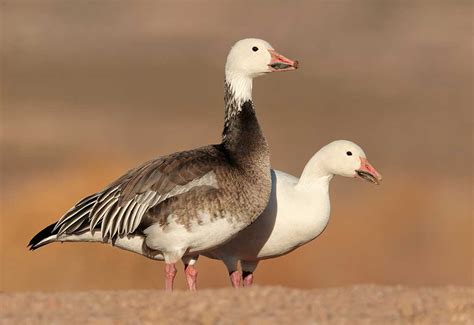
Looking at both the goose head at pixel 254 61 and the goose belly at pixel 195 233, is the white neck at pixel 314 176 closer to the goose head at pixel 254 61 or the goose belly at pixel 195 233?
the goose head at pixel 254 61

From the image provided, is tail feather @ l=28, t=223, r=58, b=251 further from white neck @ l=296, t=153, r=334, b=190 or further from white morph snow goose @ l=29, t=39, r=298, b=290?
white neck @ l=296, t=153, r=334, b=190

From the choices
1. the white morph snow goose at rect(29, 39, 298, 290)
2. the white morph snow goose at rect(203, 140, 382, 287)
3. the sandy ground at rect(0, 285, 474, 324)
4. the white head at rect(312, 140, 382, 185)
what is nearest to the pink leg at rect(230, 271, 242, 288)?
the white morph snow goose at rect(203, 140, 382, 287)

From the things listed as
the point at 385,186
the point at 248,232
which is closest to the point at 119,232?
the point at 248,232

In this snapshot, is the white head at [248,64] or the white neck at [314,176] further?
the white neck at [314,176]

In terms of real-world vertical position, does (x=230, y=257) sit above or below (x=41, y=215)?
below

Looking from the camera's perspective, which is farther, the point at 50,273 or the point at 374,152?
the point at 374,152

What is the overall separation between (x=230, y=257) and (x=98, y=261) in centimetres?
467

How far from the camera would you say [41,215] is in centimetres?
1917

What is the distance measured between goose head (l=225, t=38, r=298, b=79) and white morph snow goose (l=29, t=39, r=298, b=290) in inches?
3.9

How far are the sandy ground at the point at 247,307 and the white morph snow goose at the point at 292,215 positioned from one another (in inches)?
113

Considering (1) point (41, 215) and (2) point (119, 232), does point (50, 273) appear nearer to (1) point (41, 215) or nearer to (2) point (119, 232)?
(1) point (41, 215)

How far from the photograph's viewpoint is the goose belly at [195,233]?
12.9 m

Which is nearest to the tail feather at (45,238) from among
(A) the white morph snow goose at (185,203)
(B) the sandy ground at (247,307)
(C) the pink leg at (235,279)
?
(A) the white morph snow goose at (185,203)

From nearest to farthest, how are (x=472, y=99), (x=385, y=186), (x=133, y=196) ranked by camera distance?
(x=133, y=196), (x=385, y=186), (x=472, y=99)
